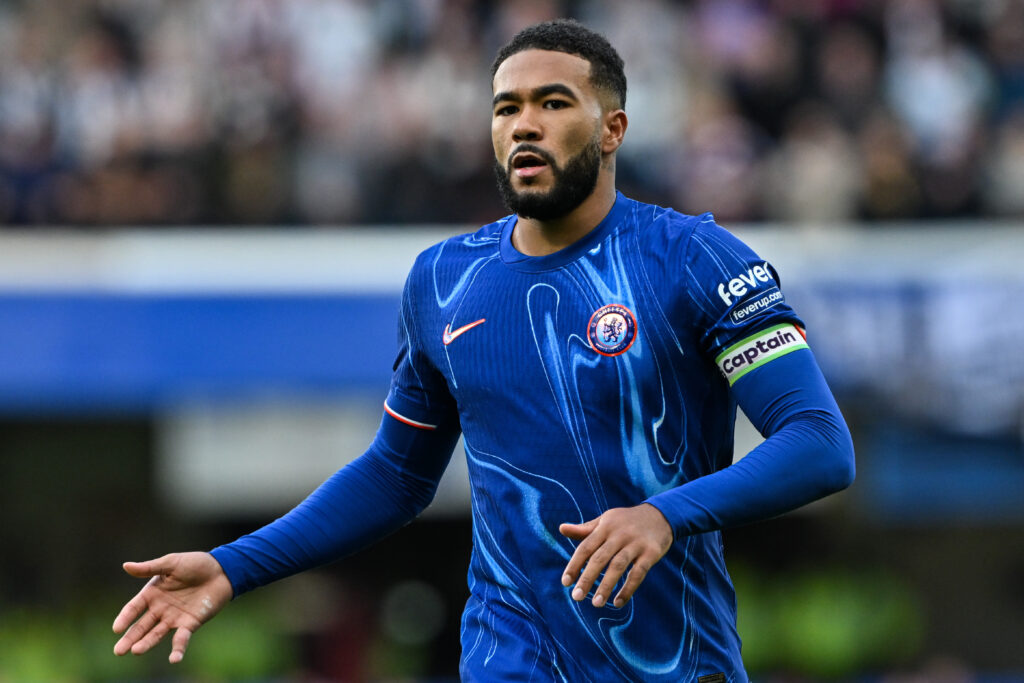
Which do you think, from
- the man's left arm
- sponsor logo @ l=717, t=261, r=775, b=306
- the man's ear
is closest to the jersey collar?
the man's ear

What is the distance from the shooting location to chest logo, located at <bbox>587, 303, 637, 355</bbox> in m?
3.64

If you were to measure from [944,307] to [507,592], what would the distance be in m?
8.73

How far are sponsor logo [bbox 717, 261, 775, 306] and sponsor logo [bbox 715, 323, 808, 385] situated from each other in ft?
0.33

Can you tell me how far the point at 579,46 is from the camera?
385cm

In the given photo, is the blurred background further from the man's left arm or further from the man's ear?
the man's left arm

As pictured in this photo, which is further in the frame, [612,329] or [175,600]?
[175,600]

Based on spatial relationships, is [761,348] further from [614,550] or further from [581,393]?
[614,550]

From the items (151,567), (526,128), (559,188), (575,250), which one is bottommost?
(151,567)

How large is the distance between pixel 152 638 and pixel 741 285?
1.59 metres

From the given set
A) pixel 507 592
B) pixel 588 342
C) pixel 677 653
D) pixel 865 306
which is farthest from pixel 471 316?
pixel 865 306

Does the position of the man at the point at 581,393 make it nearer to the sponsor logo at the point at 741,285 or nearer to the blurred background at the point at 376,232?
the sponsor logo at the point at 741,285

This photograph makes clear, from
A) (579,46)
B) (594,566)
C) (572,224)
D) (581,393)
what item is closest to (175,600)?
(581,393)

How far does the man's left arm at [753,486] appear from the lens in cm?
315

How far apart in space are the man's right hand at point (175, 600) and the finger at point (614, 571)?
3.59 feet
